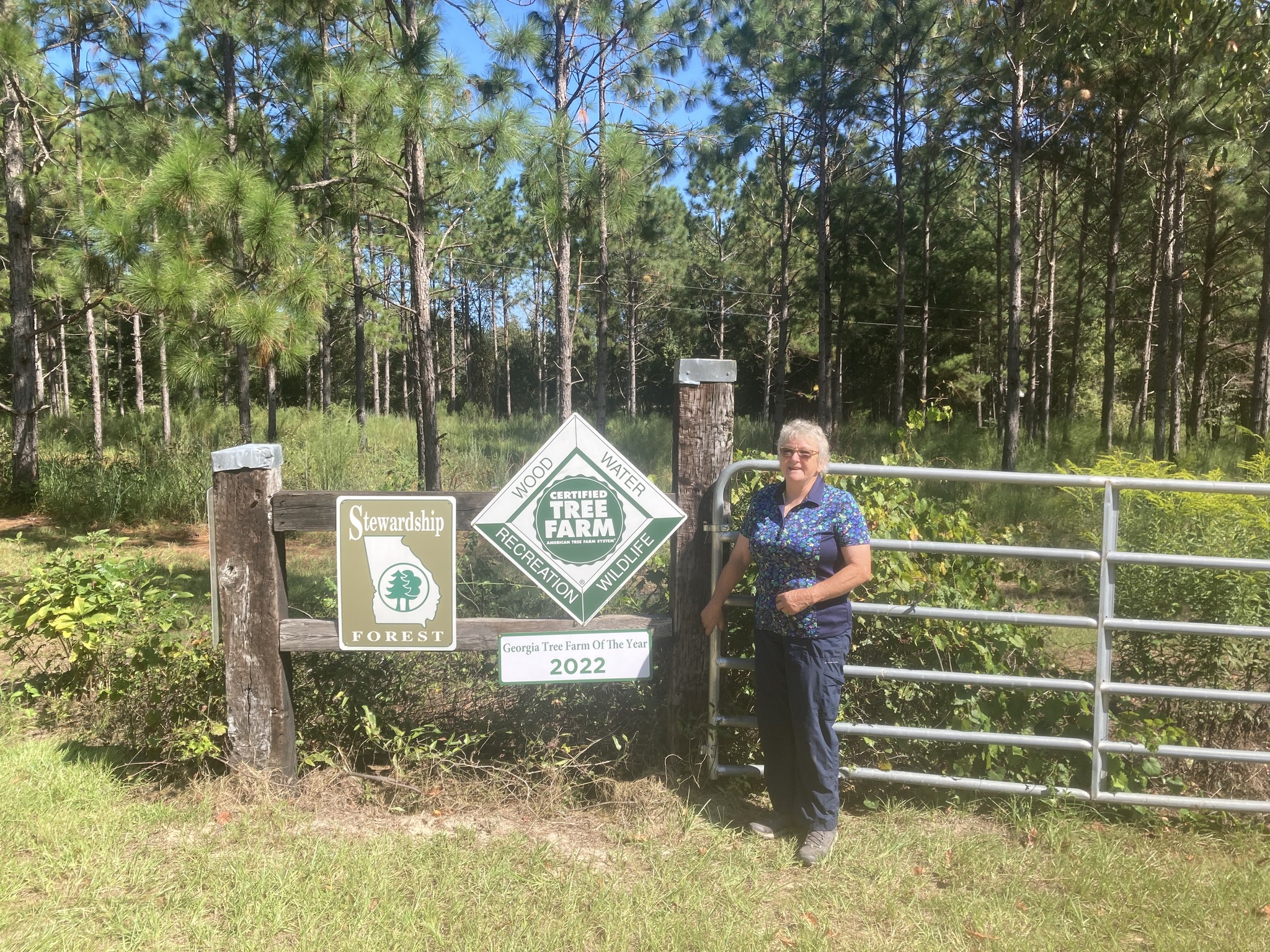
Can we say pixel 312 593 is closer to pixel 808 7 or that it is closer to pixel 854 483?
pixel 854 483

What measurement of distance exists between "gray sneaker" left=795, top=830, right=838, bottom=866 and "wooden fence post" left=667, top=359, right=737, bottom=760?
720mm

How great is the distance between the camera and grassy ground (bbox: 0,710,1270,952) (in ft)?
9.57

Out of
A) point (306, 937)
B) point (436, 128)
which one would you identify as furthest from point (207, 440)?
point (306, 937)

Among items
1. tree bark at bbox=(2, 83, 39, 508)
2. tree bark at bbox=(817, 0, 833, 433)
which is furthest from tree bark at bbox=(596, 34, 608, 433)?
tree bark at bbox=(2, 83, 39, 508)

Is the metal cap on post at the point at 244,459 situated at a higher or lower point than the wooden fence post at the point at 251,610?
higher

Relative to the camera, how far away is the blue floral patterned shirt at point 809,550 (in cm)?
335

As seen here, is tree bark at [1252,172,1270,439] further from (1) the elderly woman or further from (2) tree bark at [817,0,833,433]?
(1) the elderly woman

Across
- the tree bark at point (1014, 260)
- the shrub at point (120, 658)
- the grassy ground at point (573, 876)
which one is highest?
the tree bark at point (1014, 260)

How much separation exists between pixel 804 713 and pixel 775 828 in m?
0.60

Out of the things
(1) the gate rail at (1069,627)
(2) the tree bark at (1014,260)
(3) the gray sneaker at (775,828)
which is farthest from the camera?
(2) the tree bark at (1014,260)

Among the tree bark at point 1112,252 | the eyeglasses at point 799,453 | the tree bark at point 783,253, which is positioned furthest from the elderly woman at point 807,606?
the tree bark at point 783,253

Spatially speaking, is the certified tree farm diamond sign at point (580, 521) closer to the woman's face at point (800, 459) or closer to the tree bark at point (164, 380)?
the woman's face at point (800, 459)

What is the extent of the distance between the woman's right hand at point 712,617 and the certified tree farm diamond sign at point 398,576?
1131mm

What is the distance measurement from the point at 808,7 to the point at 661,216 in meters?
9.33
